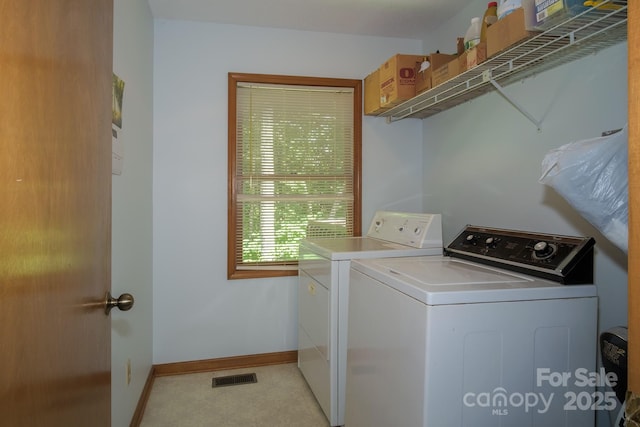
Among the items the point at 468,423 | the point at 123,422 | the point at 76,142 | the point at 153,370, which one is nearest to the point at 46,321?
the point at 76,142

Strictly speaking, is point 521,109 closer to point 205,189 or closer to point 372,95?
point 372,95

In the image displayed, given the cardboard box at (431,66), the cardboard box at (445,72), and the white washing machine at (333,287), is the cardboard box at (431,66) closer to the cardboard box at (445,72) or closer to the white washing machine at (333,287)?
the cardboard box at (445,72)

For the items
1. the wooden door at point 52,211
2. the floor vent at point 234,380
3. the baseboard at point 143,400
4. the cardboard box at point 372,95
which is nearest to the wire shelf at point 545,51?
the cardboard box at point 372,95

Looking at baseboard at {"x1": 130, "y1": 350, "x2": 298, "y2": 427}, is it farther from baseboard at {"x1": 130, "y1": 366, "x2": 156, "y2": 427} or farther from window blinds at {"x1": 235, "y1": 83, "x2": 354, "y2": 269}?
window blinds at {"x1": 235, "y1": 83, "x2": 354, "y2": 269}

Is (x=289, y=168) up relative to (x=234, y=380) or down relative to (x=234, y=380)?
up

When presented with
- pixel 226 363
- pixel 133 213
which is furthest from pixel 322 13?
pixel 226 363

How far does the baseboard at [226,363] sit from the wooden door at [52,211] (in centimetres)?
187

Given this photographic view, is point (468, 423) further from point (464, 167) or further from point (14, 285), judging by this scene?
point (464, 167)

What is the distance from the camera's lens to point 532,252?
1.54 metres

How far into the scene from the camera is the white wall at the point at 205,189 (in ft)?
8.79

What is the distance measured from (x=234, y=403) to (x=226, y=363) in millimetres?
484

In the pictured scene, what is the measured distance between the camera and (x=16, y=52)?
0.57 meters

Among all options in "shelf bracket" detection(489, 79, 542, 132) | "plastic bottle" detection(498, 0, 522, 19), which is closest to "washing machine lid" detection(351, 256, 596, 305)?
"shelf bracket" detection(489, 79, 542, 132)

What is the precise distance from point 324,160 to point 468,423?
2.09 meters
